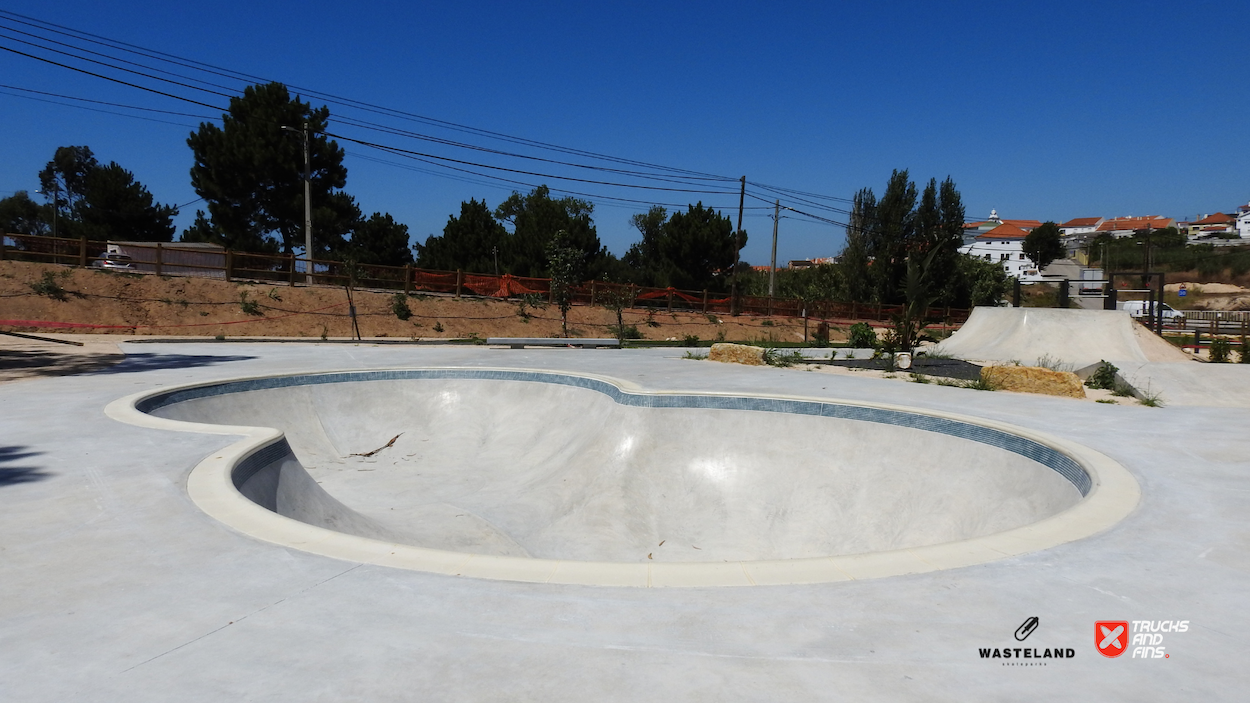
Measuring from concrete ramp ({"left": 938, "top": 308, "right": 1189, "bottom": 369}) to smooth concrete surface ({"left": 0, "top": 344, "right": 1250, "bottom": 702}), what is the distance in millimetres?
11840

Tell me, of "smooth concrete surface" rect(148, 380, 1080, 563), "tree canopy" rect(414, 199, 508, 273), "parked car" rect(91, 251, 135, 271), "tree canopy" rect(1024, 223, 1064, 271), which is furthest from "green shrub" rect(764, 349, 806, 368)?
"tree canopy" rect(1024, 223, 1064, 271)

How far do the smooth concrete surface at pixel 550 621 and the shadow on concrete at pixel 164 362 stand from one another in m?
8.92

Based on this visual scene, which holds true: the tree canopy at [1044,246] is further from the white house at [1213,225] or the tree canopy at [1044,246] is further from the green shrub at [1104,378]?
the green shrub at [1104,378]

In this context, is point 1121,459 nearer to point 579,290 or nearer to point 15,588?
point 15,588

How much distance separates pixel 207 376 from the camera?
1211 centimetres

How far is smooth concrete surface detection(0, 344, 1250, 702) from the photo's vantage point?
279cm

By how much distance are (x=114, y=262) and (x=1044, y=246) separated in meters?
112

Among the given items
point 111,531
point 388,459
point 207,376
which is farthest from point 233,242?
point 111,531

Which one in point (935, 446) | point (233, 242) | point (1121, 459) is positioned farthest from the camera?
point (233, 242)

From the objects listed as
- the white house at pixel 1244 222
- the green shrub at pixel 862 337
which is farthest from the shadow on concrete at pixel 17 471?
the white house at pixel 1244 222

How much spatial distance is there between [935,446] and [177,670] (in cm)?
788

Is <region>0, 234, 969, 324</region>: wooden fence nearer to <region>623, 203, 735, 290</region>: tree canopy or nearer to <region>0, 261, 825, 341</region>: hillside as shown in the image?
<region>0, 261, 825, 341</region>: hillside

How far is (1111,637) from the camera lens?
10.6ft

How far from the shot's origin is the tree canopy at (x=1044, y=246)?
10088 centimetres
